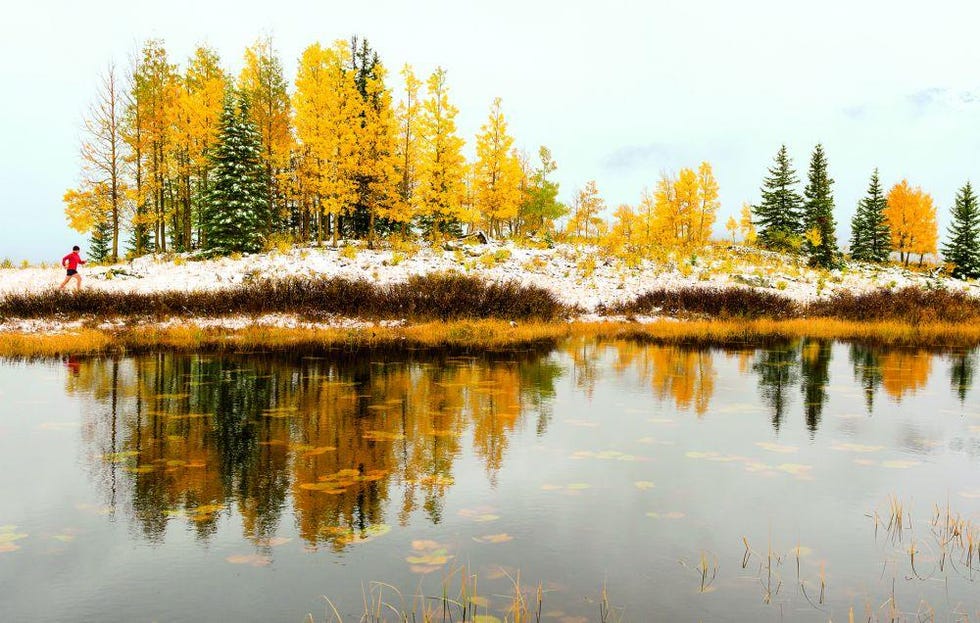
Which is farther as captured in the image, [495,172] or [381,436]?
[495,172]

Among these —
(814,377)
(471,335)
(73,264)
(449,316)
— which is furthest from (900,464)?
(73,264)

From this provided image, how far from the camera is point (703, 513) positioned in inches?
235

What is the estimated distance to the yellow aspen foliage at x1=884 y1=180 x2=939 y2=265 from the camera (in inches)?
2665

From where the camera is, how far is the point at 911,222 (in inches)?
2670

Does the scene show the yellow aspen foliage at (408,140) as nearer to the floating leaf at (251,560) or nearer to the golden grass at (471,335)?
the golden grass at (471,335)

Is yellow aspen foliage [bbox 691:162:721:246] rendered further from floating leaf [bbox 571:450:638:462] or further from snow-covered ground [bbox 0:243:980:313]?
floating leaf [bbox 571:450:638:462]

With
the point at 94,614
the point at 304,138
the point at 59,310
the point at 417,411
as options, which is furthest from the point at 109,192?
the point at 94,614

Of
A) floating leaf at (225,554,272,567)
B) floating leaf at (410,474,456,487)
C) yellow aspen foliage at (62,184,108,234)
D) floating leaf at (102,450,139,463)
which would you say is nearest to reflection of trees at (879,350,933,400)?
floating leaf at (410,474,456,487)

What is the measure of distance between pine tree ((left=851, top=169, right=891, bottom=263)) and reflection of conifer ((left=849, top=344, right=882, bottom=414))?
50.2 m

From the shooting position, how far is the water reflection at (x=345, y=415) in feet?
20.1

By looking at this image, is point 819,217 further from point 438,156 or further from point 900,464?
point 900,464

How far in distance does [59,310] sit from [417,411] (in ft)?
63.1

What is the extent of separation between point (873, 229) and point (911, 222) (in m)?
7.77

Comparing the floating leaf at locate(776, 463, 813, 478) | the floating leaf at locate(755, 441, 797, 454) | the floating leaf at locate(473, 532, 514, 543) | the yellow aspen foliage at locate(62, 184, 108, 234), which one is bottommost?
the floating leaf at locate(473, 532, 514, 543)
